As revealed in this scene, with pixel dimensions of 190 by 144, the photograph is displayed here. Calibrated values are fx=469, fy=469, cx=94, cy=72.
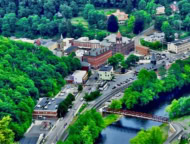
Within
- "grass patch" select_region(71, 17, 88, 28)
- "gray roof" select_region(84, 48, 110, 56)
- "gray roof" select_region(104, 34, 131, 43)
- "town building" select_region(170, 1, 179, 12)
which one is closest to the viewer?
"gray roof" select_region(84, 48, 110, 56)

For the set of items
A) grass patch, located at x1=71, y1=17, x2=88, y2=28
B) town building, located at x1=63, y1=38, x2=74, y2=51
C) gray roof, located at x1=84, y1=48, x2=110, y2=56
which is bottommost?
town building, located at x1=63, y1=38, x2=74, y2=51

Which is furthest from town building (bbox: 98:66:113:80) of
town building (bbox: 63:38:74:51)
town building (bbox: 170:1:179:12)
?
town building (bbox: 170:1:179:12)

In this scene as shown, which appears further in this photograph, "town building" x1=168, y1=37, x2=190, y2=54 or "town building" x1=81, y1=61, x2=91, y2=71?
"town building" x1=168, y1=37, x2=190, y2=54

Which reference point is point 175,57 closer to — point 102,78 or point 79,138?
point 102,78

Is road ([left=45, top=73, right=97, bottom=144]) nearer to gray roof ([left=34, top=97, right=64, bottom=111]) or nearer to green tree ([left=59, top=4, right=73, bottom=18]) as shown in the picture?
gray roof ([left=34, top=97, right=64, bottom=111])

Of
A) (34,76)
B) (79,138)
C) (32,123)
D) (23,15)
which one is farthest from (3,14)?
(79,138)

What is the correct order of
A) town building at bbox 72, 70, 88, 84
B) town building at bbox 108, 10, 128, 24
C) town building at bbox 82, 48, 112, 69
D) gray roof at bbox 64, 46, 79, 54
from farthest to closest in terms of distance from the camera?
1. town building at bbox 108, 10, 128, 24
2. gray roof at bbox 64, 46, 79, 54
3. town building at bbox 82, 48, 112, 69
4. town building at bbox 72, 70, 88, 84

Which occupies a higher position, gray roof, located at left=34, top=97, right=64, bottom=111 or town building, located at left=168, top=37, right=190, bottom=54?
town building, located at left=168, top=37, right=190, bottom=54

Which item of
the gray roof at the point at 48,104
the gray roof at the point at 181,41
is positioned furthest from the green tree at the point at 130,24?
the gray roof at the point at 48,104

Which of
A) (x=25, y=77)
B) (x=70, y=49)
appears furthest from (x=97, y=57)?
(x=25, y=77)
